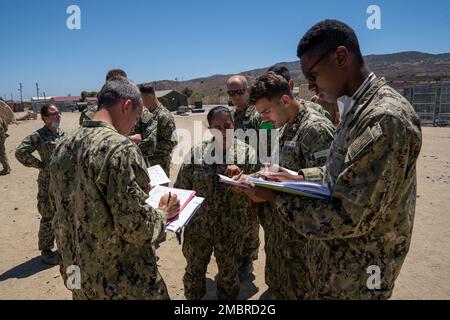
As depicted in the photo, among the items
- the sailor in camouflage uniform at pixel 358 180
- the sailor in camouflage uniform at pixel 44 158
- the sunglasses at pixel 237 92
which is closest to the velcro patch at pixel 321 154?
the sailor in camouflage uniform at pixel 358 180

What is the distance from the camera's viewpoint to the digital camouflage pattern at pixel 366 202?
4.74 ft

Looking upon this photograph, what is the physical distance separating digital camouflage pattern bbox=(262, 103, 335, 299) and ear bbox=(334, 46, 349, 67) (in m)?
1.18

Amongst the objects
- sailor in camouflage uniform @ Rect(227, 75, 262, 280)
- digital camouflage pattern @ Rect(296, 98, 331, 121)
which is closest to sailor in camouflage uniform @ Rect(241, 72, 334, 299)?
digital camouflage pattern @ Rect(296, 98, 331, 121)

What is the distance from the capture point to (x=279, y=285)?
3.17 meters

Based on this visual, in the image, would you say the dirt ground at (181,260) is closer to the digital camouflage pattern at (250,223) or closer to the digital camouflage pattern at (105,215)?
the digital camouflage pattern at (250,223)

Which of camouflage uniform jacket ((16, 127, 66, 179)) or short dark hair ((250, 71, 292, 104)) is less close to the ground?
short dark hair ((250, 71, 292, 104))

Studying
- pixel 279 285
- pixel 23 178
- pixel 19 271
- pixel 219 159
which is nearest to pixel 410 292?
pixel 279 285

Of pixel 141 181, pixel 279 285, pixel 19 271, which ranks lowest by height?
pixel 19 271

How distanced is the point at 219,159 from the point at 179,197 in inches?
43.1

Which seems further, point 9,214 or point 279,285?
point 9,214

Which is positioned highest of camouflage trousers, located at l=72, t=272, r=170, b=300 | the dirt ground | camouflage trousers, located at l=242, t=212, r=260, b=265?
camouflage trousers, located at l=72, t=272, r=170, b=300

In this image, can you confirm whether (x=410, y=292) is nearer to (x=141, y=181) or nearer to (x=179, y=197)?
(x=179, y=197)

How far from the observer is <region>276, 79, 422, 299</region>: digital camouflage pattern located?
1444 mm

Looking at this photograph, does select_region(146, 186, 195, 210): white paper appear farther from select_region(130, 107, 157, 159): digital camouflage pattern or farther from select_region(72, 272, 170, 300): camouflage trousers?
select_region(130, 107, 157, 159): digital camouflage pattern
